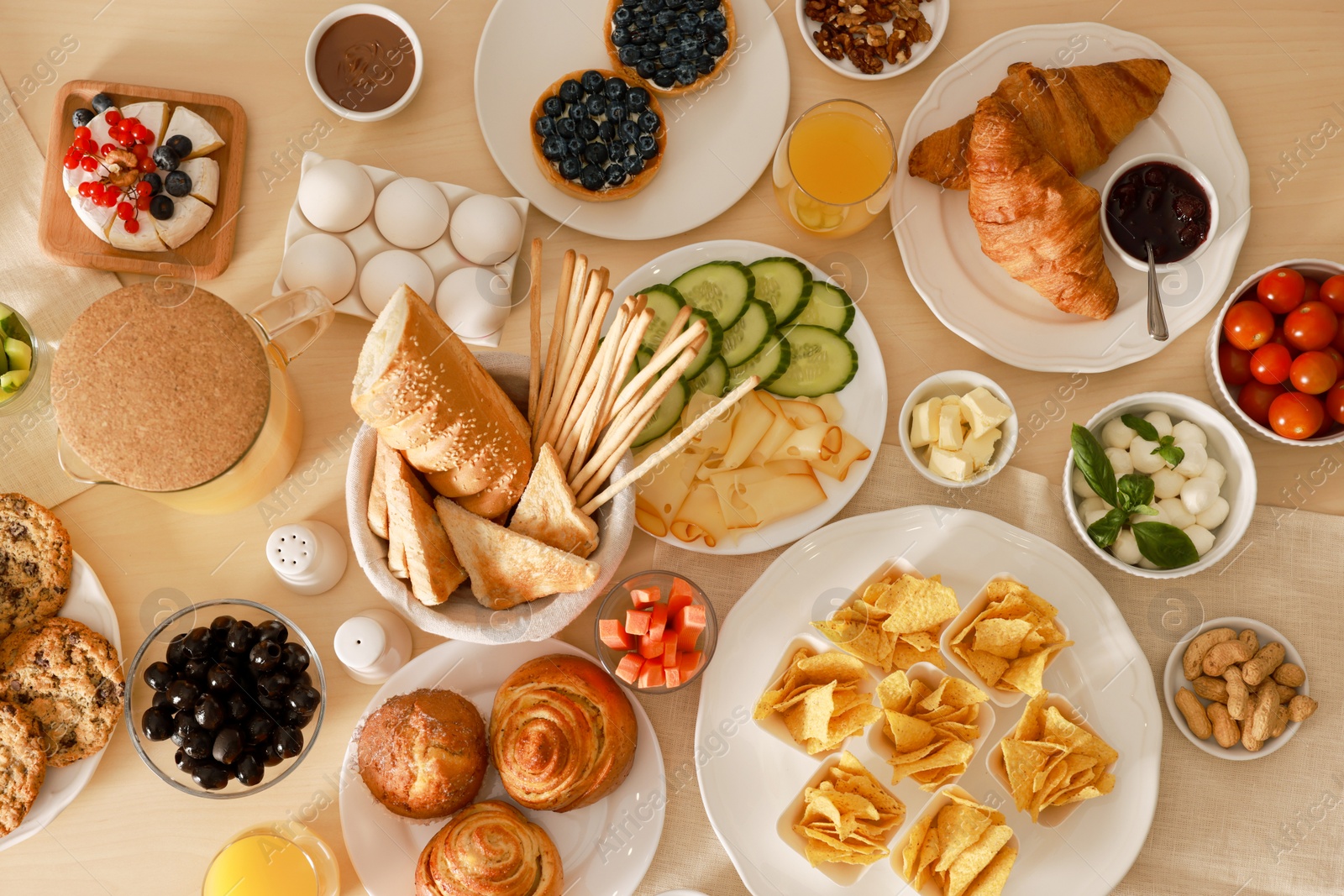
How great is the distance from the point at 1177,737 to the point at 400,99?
153 centimetres

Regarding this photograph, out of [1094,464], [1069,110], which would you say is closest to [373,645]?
[1094,464]

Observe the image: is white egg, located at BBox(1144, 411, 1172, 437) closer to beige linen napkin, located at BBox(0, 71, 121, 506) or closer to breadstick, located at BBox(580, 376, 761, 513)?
breadstick, located at BBox(580, 376, 761, 513)

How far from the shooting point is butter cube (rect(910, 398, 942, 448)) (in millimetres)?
1323

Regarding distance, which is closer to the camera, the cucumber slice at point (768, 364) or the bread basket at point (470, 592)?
the bread basket at point (470, 592)

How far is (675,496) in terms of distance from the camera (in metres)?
1.33

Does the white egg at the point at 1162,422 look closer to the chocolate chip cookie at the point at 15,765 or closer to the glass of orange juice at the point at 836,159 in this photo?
the glass of orange juice at the point at 836,159

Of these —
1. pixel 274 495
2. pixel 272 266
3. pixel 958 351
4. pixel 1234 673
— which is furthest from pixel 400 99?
pixel 1234 673

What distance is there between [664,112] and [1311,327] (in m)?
1.02

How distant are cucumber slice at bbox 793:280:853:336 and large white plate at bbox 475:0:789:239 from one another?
20 cm

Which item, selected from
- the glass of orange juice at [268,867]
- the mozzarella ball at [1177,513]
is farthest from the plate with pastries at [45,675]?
the mozzarella ball at [1177,513]

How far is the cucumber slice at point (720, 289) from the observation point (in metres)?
1.33

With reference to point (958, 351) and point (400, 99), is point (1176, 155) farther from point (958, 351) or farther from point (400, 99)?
point (400, 99)

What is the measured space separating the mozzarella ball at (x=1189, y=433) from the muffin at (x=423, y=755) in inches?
43.7

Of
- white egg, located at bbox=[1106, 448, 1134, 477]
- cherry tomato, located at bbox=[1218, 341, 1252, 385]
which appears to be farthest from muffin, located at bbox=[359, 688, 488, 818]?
cherry tomato, located at bbox=[1218, 341, 1252, 385]
